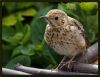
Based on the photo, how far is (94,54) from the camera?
4.50 feet

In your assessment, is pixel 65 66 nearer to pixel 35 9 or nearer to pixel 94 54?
pixel 94 54

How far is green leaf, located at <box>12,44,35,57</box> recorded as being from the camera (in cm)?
157

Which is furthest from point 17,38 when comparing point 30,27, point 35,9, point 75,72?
point 75,72

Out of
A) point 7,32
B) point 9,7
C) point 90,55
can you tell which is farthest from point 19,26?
point 90,55

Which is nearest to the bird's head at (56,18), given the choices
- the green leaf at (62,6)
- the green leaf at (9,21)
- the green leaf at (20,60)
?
the green leaf at (62,6)

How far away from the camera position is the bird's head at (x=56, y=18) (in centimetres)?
119

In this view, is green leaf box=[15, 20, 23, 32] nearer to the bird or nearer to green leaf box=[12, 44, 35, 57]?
green leaf box=[12, 44, 35, 57]

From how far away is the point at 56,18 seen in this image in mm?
1227

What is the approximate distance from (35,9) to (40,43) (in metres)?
0.35

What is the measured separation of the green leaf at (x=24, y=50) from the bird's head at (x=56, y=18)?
1.01 feet

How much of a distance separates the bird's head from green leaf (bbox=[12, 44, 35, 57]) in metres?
0.31

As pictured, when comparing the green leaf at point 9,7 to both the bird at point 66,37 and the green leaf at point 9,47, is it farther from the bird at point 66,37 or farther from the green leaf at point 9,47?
the bird at point 66,37

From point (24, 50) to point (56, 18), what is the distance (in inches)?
15.6

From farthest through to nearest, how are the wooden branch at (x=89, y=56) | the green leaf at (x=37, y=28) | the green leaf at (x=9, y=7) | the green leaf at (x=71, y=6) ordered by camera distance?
the green leaf at (x=9, y=7) → the green leaf at (x=37, y=28) → the green leaf at (x=71, y=6) → the wooden branch at (x=89, y=56)
